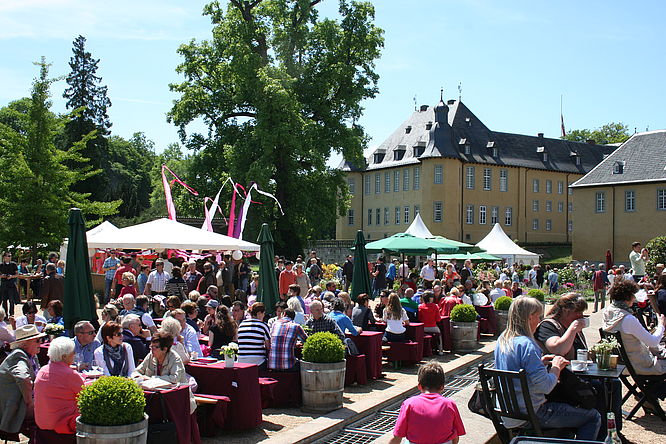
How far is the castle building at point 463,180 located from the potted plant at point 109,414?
58.7 meters

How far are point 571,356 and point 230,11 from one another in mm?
37182

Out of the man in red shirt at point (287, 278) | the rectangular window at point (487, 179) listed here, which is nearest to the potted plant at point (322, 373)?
the man in red shirt at point (287, 278)

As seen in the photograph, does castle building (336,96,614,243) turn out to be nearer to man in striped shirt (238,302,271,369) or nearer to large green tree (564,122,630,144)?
large green tree (564,122,630,144)

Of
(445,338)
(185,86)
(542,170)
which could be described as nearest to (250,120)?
(185,86)

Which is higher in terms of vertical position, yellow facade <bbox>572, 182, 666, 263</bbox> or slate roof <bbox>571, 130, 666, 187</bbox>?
slate roof <bbox>571, 130, 666, 187</bbox>

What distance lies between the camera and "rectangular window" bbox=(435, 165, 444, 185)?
2514 inches

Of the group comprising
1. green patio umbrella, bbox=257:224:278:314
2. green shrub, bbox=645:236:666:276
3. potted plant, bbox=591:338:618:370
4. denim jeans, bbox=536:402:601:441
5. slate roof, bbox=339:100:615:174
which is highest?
slate roof, bbox=339:100:615:174

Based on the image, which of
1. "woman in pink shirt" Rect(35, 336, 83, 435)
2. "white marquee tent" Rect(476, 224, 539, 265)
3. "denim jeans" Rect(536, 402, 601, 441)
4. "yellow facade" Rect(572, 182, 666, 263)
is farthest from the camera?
"yellow facade" Rect(572, 182, 666, 263)

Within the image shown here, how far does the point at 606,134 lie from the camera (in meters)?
89.1

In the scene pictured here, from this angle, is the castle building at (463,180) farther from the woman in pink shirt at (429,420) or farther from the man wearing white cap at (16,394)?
the woman in pink shirt at (429,420)

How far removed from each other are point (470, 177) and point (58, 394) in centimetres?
6245

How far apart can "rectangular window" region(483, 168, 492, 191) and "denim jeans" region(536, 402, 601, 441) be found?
62.8 m

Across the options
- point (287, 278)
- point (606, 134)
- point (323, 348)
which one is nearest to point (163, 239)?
point (287, 278)

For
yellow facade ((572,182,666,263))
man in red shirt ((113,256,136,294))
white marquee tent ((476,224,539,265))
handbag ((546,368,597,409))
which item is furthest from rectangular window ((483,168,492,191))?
handbag ((546,368,597,409))
